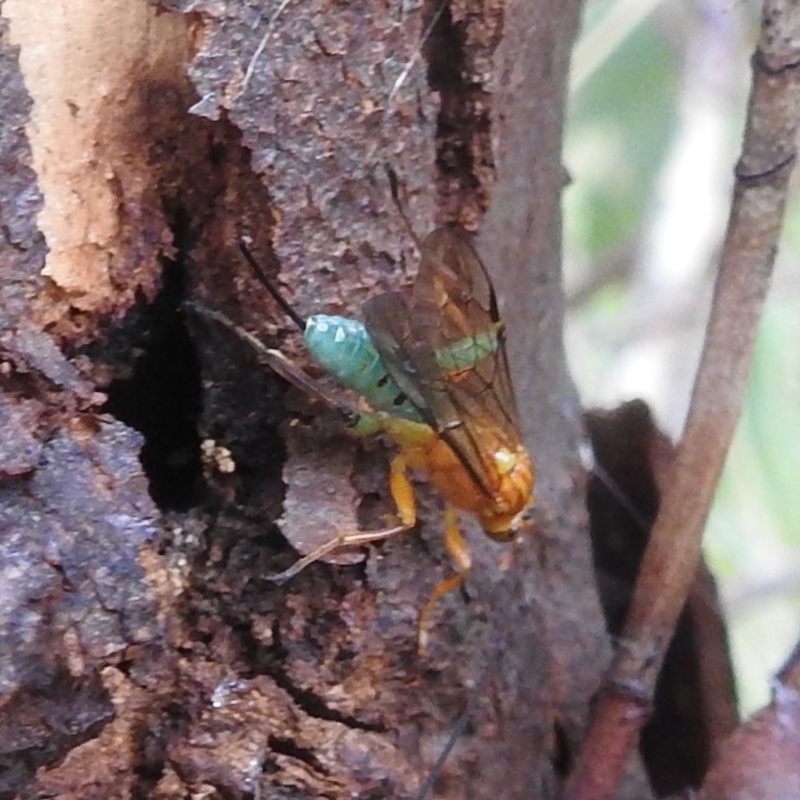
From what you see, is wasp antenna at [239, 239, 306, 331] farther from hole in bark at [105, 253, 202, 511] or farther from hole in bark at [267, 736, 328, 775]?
hole in bark at [267, 736, 328, 775]

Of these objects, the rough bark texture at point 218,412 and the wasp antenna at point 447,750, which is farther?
the wasp antenna at point 447,750

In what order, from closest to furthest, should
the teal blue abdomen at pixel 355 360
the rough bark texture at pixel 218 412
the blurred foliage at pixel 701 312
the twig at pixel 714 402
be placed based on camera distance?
the rough bark texture at pixel 218 412 < the teal blue abdomen at pixel 355 360 < the twig at pixel 714 402 < the blurred foliage at pixel 701 312

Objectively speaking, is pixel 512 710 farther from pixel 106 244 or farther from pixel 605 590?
pixel 106 244

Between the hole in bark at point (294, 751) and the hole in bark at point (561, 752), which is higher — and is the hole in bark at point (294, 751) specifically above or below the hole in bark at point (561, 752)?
below

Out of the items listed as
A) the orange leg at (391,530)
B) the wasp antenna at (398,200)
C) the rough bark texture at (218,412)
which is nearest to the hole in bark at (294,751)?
the rough bark texture at (218,412)

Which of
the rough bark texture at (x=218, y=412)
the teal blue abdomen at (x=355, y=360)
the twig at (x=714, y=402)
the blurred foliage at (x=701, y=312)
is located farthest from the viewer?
the blurred foliage at (x=701, y=312)

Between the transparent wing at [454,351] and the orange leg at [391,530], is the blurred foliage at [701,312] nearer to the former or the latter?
the transparent wing at [454,351]

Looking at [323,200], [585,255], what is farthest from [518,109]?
[585,255]

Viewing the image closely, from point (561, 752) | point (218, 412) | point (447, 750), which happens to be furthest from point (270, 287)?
point (561, 752)

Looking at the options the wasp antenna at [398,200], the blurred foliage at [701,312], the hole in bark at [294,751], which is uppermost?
the blurred foliage at [701,312]
